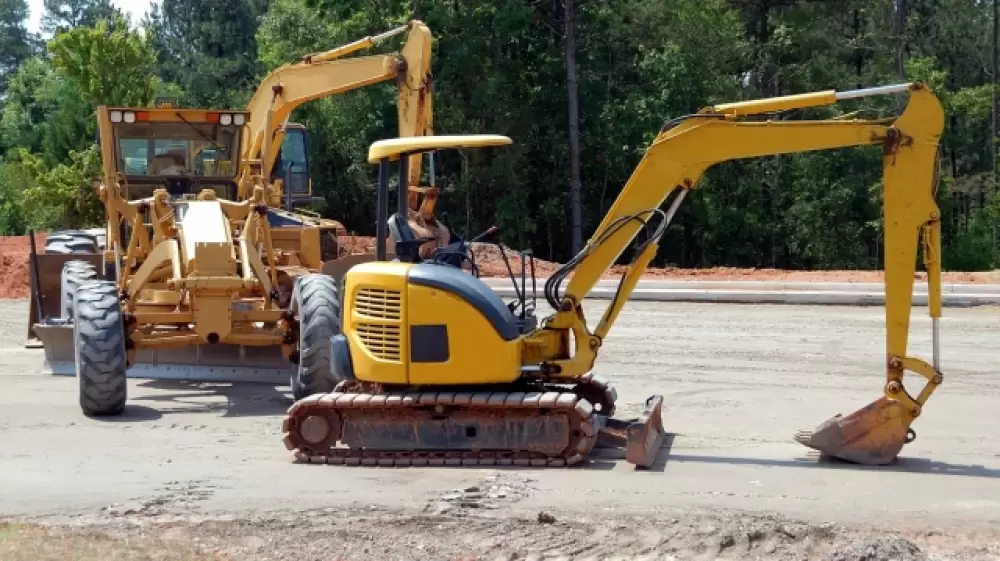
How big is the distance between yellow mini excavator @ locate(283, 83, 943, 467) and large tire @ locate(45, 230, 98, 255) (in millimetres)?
7470

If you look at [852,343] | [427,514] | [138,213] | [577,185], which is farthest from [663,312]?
[577,185]

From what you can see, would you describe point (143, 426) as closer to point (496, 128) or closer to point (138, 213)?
point (138, 213)

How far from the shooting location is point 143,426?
11656 mm

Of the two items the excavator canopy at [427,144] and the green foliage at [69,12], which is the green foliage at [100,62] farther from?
the green foliage at [69,12]

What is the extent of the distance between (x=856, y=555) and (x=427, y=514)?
2461 millimetres

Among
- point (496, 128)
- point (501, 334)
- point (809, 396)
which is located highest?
point (496, 128)

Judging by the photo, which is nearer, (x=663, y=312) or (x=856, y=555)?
(x=856, y=555)

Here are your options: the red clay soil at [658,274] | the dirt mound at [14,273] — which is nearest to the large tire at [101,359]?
the red clay soil at [658,274]

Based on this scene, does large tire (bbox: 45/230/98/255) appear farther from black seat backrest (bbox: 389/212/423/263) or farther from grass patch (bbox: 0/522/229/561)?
grass patch (bbox: 0/522/229/561)

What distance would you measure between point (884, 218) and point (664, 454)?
2.33 m

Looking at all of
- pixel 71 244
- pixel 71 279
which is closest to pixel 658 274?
pixel 71 244

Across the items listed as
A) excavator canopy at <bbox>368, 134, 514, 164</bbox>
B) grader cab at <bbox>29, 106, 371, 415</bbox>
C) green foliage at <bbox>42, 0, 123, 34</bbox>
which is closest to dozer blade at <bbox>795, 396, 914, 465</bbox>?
excavator canopy at <bbox>368, 134, 514, 164</bbox>

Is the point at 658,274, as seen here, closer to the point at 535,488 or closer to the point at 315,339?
the point at 315,339

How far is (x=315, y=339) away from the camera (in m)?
11.8
